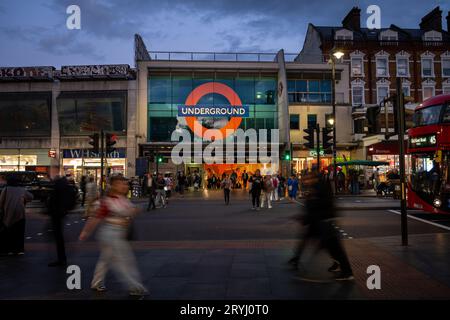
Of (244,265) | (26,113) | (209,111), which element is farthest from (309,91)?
(244,265)

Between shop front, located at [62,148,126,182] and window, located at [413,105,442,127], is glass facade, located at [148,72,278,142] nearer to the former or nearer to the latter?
shop front, located at [62,148,126,182]

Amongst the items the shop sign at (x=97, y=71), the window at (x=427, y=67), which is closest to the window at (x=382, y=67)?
the window at (x=427, y=67)

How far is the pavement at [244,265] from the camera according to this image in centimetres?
583

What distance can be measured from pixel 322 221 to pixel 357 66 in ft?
137

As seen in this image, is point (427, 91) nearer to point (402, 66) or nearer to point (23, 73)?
point (402, 66)

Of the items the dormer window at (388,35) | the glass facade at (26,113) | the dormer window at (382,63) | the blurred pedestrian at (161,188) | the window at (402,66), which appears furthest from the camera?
the dormer window at (388,35)

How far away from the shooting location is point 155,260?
26.8 feet

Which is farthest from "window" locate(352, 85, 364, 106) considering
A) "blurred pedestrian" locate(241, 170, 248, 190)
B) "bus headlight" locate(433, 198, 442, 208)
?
"bus headlight" locate(433, 198, 442, 208)

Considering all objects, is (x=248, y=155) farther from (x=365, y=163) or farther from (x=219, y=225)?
(x=219, y=225)

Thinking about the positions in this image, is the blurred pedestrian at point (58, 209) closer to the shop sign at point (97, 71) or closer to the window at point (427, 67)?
the shop sign at point (97, 71)

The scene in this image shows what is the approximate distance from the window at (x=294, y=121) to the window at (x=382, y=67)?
41.4 feet

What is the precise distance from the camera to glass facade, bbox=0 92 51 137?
36.4m

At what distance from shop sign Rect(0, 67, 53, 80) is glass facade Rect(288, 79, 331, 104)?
20.9 m
